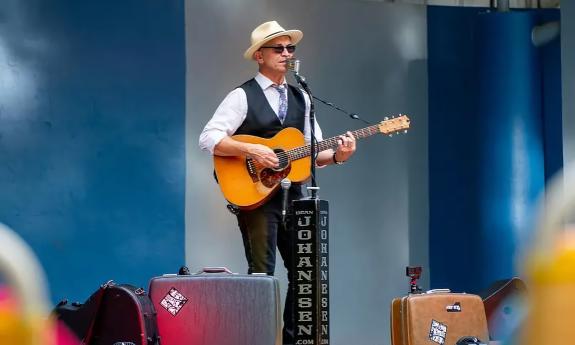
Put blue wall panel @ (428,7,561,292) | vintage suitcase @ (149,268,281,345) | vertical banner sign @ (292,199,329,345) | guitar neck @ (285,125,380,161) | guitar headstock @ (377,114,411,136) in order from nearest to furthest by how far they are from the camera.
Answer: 1. vertical banner sign @ (292,199,329,345)
2. vintage suitcase @ (149,268,281,345)
3. guitar neck @ (285,125,380,161)
4. guitar headstock @ (377,114,411,136)
5. blue wall panel @ (428,7,561,292)

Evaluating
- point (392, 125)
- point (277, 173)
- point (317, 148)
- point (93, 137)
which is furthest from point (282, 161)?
point (93, 137)

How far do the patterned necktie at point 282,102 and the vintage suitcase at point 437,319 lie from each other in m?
1.11

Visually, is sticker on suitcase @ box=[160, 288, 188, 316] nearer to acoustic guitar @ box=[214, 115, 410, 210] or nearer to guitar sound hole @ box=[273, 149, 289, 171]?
acoustic guitar @ box=[214, 115, 410, 210]

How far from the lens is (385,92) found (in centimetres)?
722

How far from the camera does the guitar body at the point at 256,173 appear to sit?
5.15 metres

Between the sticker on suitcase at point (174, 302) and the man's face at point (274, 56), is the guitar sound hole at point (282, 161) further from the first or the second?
the sticker on suitcase at point (174, 302)

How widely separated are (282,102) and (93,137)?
1.65 metres

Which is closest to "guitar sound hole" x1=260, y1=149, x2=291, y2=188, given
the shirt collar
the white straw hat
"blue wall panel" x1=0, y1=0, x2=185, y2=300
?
the shirt collar

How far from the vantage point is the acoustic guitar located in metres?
5.16

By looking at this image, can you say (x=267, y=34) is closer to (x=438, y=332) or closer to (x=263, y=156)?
(x=263, y=156)

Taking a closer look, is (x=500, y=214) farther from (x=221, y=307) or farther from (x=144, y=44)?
(x=221, y=307)

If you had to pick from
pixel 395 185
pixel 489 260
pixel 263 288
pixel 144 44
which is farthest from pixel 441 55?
pixel 263 288

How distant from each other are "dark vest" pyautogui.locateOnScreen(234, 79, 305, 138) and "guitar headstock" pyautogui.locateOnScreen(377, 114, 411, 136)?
541 mm

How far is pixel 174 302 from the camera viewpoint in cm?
421
